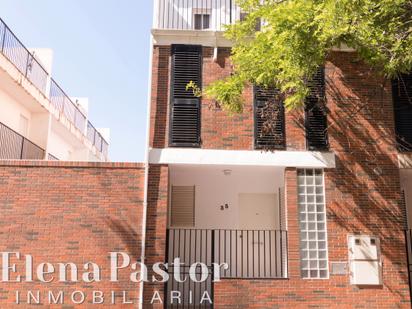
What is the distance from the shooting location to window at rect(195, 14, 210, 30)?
1060 cm

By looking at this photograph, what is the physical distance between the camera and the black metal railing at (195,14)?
33.4ft

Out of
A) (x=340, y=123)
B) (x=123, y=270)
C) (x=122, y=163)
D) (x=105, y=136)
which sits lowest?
(x=123, y=270)

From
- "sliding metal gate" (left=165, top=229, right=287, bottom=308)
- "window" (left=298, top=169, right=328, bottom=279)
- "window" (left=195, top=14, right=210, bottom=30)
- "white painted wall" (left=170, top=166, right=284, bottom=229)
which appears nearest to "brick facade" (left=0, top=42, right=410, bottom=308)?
"window" (left=298, top=169, right=328, bottom=279)

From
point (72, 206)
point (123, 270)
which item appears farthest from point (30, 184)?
point (123, 270)

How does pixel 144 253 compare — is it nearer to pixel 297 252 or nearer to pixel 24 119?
pixel 297 252

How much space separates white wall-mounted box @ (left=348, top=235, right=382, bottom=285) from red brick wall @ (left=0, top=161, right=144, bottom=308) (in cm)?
491

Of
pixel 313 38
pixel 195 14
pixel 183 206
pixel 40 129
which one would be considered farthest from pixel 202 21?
pixel 40 129

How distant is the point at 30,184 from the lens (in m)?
9.03

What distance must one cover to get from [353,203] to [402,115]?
2.74 metres

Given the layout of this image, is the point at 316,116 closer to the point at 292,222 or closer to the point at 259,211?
the point at 292,222

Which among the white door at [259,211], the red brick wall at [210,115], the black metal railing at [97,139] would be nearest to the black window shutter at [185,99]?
the red brick wall at [210,115]

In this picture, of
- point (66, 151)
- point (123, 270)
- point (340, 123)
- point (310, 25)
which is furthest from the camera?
point (66, 151)

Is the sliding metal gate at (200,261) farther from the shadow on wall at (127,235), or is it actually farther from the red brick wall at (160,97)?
the red brick wall at (160,97)

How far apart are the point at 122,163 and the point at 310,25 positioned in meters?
5.14
